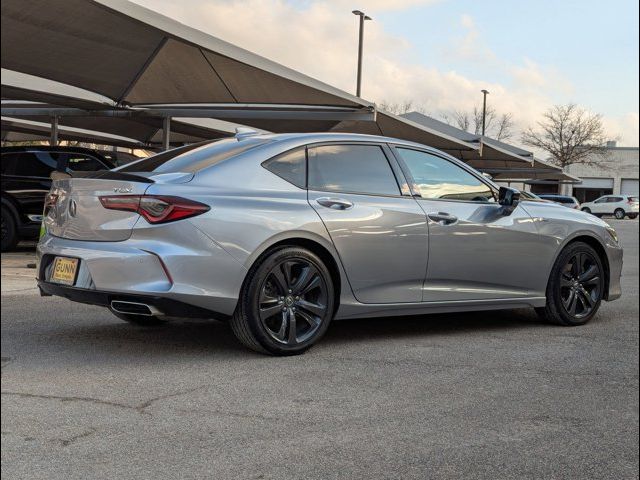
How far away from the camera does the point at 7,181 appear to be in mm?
11047

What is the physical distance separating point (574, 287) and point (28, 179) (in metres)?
8.06

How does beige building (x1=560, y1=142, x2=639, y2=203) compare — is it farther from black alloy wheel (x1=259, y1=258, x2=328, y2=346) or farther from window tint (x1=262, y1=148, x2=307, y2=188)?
black alloy wheel (x1=259, y1=258, x2=328, y2=346)

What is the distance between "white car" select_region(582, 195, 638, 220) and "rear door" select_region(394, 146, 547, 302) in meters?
42.6

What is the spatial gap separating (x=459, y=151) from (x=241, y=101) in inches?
495

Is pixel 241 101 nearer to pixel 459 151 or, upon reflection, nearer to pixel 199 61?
pixel 199 61

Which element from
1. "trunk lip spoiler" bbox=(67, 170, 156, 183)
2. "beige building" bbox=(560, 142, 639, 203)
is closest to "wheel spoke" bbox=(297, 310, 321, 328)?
"trunk lip spoiler" bbox=(67, 170, 156, 183)

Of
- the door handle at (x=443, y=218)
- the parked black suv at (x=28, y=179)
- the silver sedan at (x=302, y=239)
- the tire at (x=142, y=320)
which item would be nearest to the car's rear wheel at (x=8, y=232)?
the parked black suv at (x=28, y=179)

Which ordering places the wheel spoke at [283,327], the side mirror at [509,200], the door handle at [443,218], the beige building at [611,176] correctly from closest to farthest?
the wheel spoke at [283,327] < the door handle at [443,218] < the side mirror at [509,200] < the beige building at [611,176]

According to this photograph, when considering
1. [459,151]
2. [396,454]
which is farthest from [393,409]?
[459,151]

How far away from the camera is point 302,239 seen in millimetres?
4629

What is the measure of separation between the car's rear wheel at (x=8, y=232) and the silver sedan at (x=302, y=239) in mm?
5956

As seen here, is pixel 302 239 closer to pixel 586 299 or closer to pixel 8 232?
pixel 586 299

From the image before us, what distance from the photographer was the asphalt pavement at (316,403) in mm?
2746

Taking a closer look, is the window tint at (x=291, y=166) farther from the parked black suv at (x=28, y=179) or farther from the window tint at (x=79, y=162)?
the window tint at (x=79, y=162)
